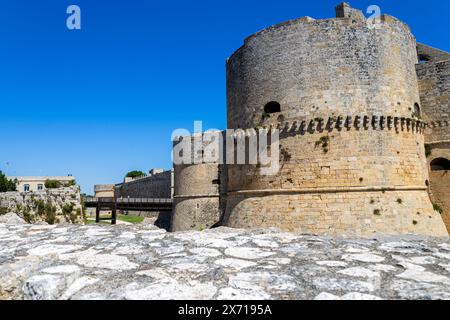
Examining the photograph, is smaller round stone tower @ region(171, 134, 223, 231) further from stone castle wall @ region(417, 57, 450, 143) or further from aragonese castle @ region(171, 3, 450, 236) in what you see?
stone castle wall @ region(417, 57, 450, 143)

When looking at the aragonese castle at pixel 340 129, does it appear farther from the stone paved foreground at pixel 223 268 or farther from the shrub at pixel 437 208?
the stone paved foreground at pixel 223 268

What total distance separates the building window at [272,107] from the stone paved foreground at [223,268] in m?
7.67

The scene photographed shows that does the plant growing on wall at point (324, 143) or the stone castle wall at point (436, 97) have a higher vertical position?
the stone castle wall at point (436, 97)

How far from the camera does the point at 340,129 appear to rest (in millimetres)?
9602

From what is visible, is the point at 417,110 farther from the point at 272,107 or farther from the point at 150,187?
the point at 150,187

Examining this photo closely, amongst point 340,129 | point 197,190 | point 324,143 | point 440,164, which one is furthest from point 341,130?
point 197,190

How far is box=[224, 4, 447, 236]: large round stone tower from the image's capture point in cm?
929

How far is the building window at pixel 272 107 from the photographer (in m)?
10.4

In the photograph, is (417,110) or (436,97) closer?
(417,110)

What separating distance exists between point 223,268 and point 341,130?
8358 millimetres

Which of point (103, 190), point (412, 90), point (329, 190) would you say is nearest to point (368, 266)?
point (329, 190)

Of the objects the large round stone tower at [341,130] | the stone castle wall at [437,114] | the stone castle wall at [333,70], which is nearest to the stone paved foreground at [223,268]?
the large round stone tower at [341,130]

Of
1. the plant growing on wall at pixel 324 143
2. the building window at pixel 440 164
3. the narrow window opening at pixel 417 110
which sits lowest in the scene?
the building window at pixel 440 164

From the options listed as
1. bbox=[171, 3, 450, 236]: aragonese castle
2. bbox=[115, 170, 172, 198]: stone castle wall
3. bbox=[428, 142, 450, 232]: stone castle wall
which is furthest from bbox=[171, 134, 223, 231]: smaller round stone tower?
bbox=[428, 142, 450, 232]: stone castle wall
